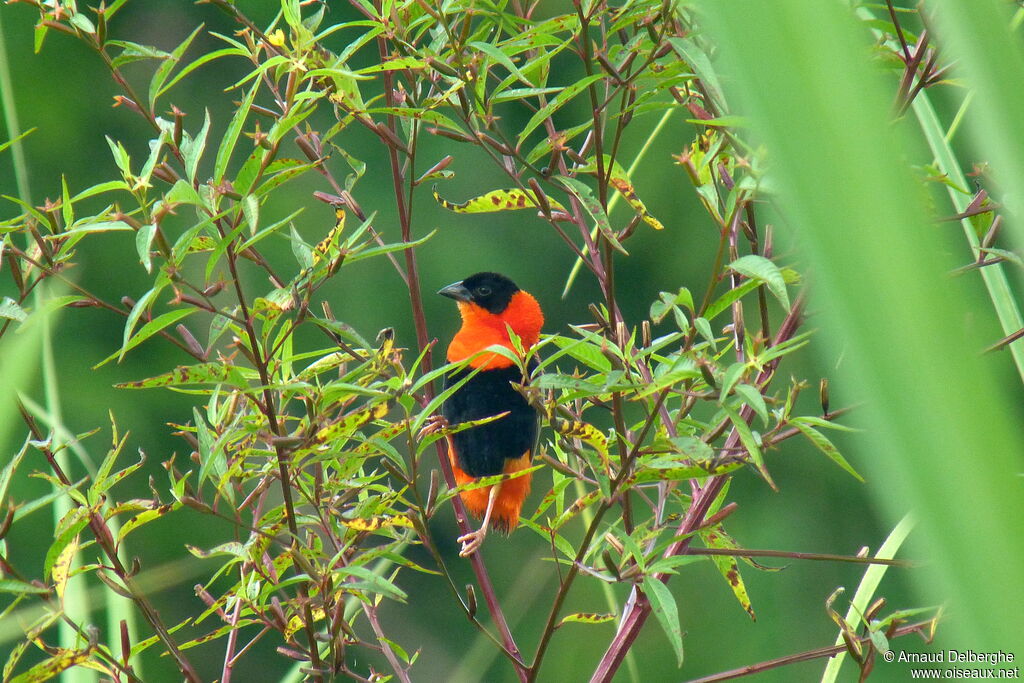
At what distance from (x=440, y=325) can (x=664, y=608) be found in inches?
149

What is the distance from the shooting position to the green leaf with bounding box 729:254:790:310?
71 cm

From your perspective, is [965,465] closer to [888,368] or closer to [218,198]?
[888,368]

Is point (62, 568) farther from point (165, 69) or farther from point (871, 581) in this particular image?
point (871, 581)

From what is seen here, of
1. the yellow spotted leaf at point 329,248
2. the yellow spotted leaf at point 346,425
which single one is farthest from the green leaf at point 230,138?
the yellow spotted leaf at point 346,425

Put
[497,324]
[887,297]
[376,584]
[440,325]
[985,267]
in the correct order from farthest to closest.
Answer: [440,325] → [497,324] → [985,267] → [376,584] → [887,297]

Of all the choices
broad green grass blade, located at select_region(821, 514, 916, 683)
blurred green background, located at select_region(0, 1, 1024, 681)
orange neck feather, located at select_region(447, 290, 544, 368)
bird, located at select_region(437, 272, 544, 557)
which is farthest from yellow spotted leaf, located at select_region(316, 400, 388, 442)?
blurred green background, located at select_region(0, 1, 1024, 681)

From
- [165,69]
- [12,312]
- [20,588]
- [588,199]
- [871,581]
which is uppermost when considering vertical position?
[165,69]

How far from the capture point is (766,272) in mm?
726

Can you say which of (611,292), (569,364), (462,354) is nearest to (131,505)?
(611,292)

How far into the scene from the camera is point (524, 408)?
203cm

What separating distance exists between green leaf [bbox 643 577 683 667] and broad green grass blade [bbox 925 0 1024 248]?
26.2 inches

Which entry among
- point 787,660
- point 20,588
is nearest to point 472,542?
point 787,660

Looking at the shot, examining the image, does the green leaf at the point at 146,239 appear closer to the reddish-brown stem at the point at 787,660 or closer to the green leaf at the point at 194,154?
the green leaf at the point at 194,154

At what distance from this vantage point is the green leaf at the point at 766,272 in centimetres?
71
